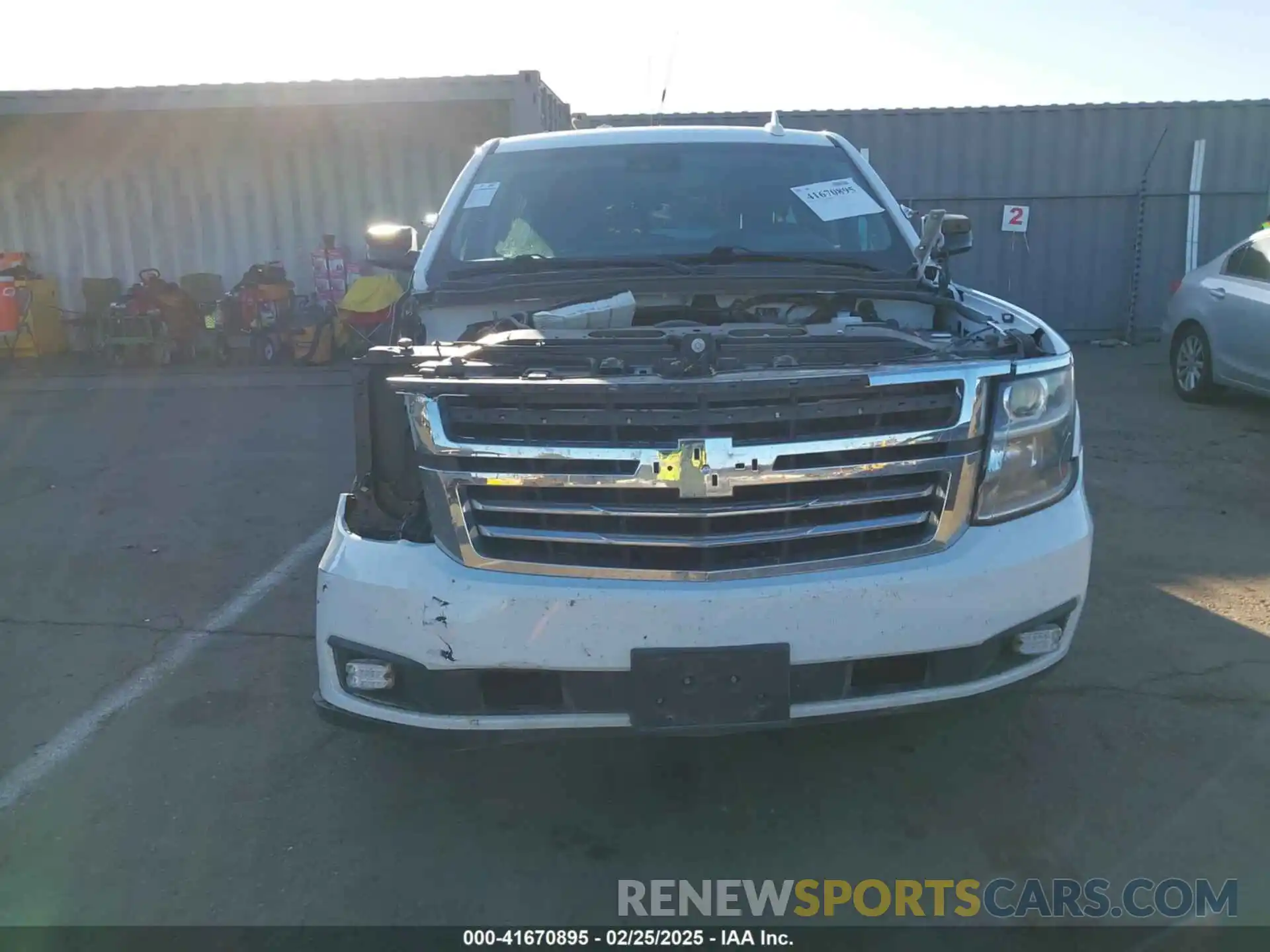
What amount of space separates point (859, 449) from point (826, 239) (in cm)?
172

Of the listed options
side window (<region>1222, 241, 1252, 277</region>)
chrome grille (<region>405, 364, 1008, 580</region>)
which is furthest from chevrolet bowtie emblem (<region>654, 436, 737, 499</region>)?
side window (<region>1222, 241, 1252, 277</region>)

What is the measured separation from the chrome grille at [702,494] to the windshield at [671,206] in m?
1.42

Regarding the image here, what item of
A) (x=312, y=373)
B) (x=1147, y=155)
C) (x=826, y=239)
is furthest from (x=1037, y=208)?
(x=826, y=239)

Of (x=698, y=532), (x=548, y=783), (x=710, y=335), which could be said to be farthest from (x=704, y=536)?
(x=548, y=783)

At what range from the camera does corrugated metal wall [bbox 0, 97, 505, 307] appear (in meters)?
13.6

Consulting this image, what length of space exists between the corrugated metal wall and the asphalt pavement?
9771 mm

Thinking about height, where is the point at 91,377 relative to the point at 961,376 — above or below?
below

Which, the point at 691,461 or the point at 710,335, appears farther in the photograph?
the point at 710,335

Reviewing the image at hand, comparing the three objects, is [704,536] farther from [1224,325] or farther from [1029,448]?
[1224,325]

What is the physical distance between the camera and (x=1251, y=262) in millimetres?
8086

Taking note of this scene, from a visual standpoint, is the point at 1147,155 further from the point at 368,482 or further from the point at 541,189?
the point at 368,482

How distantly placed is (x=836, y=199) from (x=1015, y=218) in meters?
10.3

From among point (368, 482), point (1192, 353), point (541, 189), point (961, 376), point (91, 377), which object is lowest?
point (91, 377)

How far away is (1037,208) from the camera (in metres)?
13.4
